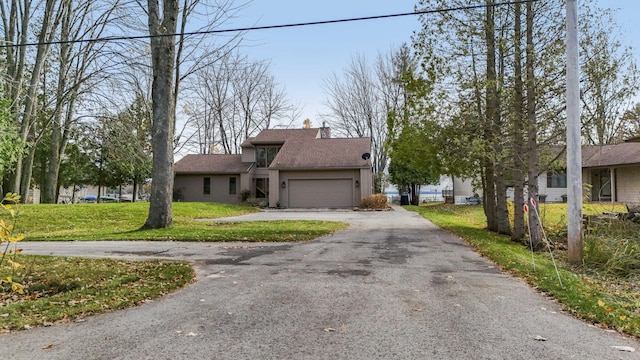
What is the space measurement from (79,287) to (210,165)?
27.6 m

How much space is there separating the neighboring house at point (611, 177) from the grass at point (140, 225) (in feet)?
57.3

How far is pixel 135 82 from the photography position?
866 inches

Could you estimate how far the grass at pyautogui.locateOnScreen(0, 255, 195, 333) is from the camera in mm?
4906

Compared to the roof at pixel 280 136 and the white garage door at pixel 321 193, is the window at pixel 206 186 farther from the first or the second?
the white garage door at pixel 321 193

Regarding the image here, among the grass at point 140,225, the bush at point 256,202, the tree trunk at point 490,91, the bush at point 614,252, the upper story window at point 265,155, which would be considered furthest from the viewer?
the upper story window at point 265,155

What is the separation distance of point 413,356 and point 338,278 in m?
3.23

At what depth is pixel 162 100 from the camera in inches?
551

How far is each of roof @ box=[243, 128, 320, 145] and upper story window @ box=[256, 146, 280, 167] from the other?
0.61 m

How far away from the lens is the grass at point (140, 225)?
12.7 meters

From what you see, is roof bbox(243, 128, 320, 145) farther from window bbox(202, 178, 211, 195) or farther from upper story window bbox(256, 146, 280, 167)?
window bbox(202, 178, 211, 195)

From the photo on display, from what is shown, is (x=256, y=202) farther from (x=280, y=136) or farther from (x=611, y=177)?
(x=611, y=177)

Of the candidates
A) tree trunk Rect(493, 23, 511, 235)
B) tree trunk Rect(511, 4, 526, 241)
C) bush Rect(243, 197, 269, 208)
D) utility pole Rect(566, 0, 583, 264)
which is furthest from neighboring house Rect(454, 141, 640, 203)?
bush Rect(243, 197, 269, 208)

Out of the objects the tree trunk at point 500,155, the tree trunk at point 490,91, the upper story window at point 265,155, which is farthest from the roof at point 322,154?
the tree trunk at point 490,91

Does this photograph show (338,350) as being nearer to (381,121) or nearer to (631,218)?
(631,218)
